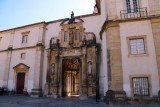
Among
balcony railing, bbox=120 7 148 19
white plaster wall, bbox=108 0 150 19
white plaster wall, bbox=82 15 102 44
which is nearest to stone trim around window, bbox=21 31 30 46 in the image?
white plaster wall, bbox=82 15 102 44

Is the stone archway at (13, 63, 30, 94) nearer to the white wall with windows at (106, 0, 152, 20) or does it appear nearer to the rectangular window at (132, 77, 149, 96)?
the white wall with windows at (106, 0, 152, 20)

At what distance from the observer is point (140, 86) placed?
1148 cm

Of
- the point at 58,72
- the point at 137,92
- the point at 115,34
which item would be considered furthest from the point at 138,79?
the point at 58,72

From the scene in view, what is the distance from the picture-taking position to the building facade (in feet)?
38.3

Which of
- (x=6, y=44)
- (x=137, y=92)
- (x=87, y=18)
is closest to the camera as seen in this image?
(x=137, y=92)

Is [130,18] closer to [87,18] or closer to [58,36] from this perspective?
[87,18]

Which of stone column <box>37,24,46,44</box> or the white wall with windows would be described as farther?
stone column <box>37,24,46,44</box>

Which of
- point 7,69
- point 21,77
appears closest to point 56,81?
point 21,77

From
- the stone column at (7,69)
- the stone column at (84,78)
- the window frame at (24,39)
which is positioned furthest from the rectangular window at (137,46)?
the stone column at (7,69)

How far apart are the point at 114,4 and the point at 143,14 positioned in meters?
2.48

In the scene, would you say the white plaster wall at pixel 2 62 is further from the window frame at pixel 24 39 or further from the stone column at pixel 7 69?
the window frame at pixel 24 39

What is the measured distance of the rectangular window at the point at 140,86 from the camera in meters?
11.3

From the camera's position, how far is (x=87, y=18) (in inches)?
755

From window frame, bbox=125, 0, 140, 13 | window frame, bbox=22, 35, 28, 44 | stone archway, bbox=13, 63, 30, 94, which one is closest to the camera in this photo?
window frame, bbox=125, 0, 140, 13
